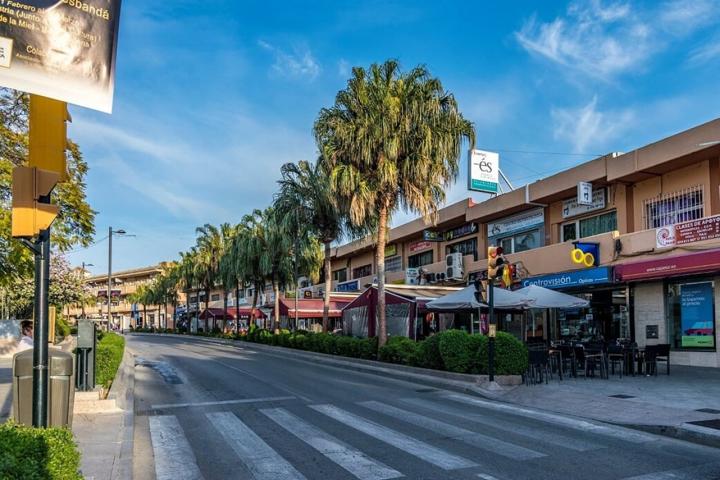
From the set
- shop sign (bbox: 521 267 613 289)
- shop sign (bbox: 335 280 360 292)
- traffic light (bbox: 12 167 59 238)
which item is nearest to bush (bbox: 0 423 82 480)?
traffic light (bbox: 12 167 59 238)

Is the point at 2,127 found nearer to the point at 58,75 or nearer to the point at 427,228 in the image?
the point at 58,75

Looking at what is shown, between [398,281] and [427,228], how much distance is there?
4.99 m

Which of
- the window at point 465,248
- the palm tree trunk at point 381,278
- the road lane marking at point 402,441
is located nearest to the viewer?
the road lane marking at point 402,441

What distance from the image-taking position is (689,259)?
1797 cm

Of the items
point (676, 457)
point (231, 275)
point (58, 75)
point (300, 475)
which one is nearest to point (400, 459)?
point (300, 475)

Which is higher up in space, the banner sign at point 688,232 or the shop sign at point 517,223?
the shop sign at point 517,223

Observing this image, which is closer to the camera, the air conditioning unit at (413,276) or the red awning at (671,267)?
the red awning at (671,267)

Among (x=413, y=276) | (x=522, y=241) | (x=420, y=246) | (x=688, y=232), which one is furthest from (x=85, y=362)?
(x=420, y=246)

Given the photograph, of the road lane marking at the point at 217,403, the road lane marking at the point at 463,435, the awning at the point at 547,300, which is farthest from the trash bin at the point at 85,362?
the awning at the point at 547,300

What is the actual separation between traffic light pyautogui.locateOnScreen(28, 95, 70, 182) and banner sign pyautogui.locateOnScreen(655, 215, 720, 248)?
1833cm

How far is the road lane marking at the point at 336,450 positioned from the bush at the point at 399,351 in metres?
7.76

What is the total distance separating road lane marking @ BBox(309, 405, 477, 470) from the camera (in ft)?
23.6

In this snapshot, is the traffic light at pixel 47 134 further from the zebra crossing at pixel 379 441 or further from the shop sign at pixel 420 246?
the shop sign at pixel 420 246

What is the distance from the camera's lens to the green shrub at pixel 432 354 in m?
16.3
